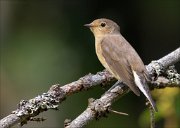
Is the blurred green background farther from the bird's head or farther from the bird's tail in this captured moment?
the bird's tail

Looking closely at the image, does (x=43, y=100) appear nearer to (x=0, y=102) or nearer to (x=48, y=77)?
(x=48, y=77)

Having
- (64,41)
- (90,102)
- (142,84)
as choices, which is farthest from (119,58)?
(64,41)

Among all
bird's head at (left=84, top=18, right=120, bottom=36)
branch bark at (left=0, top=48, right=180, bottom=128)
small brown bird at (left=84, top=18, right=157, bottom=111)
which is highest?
bird's head at (left=84, top=18, right=120, bottom=36)

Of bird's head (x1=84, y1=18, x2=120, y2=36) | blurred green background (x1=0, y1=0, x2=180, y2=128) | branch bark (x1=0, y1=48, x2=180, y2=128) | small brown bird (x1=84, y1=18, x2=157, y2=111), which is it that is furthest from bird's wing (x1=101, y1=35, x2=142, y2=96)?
blurred green background (x1=0, y1=0, x2=180, y2=128)

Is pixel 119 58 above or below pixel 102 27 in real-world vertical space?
below

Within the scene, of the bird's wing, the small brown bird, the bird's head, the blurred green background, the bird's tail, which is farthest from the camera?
the blurred green background

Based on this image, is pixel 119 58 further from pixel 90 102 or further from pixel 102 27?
pixel 90 102

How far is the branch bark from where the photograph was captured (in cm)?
387

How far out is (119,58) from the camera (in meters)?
5.89

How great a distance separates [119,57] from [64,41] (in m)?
2.51

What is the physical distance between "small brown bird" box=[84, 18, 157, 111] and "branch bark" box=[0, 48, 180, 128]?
0.66 ft

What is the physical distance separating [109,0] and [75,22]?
1.81 feet

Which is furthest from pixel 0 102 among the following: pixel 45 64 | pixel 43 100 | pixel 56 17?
pixel 43 100

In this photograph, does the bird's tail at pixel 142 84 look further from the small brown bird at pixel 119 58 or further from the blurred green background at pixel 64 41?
the blurred green background at pixel 64 41
